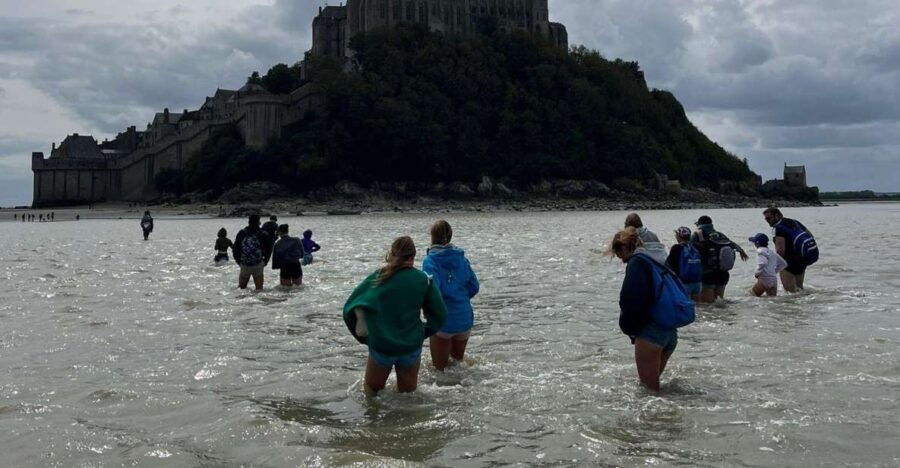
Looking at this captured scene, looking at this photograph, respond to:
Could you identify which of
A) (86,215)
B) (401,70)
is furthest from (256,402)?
(401,70)

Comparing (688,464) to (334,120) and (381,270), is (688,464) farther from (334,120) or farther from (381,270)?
(334,120)

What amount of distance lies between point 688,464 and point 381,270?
3264 millimetres

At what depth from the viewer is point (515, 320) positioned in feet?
42.3

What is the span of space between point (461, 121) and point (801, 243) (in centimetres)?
10504

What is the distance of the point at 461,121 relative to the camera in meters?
118

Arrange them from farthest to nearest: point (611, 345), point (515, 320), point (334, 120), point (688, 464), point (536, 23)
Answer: point (536, 23) < point (334, 120) < point (515, 320) < point (611, 345) < point (688, 464)

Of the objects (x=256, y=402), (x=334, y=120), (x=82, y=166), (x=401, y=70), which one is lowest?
(x=256, y=402)

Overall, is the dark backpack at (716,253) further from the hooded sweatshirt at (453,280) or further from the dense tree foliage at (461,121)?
the dense tree foliage at (461,121)

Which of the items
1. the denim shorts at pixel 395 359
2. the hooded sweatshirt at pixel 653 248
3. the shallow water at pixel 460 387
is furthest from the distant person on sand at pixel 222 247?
the hooded sweatshirt at pixel 653 248

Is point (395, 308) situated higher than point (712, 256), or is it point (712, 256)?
point (712, 256)

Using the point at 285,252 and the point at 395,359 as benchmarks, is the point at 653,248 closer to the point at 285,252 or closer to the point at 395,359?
the point at 395,359

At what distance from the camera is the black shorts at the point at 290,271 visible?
56.0 feet

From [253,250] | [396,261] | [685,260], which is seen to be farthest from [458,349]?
[253,250]

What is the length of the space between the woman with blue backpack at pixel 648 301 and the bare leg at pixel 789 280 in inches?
337
